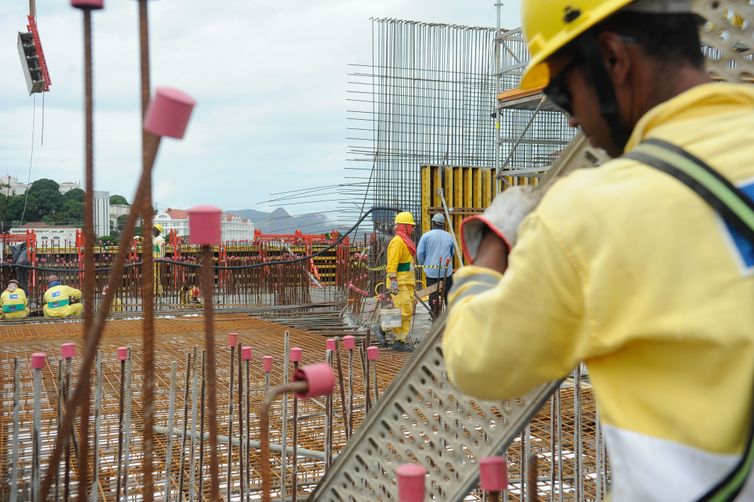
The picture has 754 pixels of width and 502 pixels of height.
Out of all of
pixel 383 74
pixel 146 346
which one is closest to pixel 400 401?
pixel 146 346

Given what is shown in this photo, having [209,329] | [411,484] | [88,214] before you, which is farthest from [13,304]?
[411,484]

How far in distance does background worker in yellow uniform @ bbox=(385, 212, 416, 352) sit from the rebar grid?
0.78 meters

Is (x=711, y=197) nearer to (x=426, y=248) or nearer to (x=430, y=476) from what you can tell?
(x=430, y=476)

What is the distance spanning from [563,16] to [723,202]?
1.43ft

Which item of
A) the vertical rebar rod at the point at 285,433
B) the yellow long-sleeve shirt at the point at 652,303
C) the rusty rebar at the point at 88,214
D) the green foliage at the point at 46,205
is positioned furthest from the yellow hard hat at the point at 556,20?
the green foliage at the point at 46,205

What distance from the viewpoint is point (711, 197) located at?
989mm

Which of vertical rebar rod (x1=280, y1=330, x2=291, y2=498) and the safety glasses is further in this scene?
vertical rebar rod (x1=280, y1=330, x2=291, y2=498)

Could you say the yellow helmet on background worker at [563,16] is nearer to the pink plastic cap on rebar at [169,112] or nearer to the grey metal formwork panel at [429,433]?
the pink plastic cap on rebar at [169,112]

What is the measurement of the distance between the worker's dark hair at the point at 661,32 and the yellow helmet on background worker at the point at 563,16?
0.04ft

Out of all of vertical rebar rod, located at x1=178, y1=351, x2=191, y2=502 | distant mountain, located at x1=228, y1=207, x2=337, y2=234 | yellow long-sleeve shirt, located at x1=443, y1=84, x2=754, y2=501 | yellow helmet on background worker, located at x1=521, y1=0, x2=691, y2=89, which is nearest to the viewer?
yellow long-sleeve shirt, located at x1=443, y1=84, x2=754, y2=501

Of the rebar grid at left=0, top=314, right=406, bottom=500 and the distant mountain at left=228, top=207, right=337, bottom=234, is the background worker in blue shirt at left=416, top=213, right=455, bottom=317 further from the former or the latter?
the distant mountain at left=228, top=207, right=337, bottom=234

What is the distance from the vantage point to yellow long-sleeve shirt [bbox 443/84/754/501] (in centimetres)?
97

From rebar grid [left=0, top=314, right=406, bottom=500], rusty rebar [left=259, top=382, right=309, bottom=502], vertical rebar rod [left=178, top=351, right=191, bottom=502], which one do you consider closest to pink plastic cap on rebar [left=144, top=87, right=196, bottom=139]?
rusty rebar [left=259, top=382, right=309, bottom=502]

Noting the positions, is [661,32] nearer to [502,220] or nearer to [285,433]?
[502,220]
